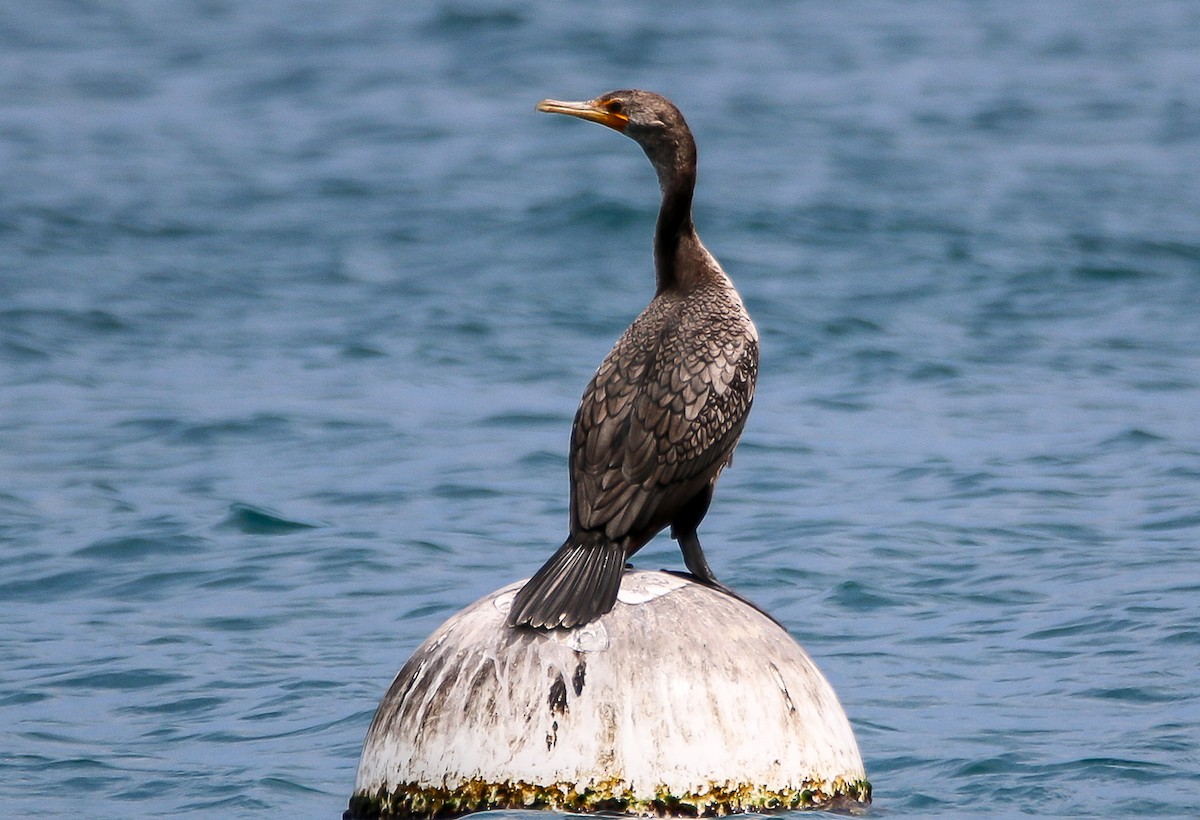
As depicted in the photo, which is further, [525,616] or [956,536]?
[956,536]

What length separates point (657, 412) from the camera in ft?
22.7

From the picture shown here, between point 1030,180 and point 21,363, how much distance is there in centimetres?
1216

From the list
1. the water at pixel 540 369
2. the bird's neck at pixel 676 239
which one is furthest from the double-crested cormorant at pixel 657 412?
the water at pixel 540 369

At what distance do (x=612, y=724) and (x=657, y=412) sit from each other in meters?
1.31

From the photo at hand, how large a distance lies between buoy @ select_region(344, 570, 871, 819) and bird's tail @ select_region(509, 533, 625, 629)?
48mm

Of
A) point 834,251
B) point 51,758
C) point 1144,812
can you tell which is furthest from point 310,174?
point 1144,812

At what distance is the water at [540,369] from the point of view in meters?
9.14

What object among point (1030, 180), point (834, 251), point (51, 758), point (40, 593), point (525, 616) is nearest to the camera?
point (525, 616)

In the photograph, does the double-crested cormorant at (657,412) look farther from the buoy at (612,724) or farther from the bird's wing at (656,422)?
the buoy at (612,724)

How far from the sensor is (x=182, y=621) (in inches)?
414

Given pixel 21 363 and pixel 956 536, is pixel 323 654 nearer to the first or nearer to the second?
pixel 956 536

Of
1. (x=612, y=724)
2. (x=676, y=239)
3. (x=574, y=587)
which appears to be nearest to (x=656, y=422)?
(x=574, y=587)

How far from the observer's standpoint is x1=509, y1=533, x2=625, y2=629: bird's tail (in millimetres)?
6223

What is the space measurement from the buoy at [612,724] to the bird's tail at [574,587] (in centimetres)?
5
